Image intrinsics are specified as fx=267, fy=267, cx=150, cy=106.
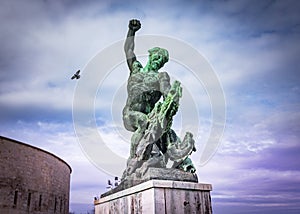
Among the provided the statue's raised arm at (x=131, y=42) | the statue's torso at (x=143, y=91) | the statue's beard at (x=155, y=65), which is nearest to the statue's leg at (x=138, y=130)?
the statue's torso at (x=143, y=91)

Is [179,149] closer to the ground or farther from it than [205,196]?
farther from it

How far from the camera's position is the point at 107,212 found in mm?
4473

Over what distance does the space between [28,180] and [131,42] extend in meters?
19.7

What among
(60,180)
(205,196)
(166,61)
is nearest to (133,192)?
(205,196)

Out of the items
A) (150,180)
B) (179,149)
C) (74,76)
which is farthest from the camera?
(74,76)

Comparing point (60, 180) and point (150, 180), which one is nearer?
point (150, 180)

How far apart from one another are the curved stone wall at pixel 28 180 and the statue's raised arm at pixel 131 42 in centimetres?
1809

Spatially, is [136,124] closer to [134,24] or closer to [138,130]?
[138,130]

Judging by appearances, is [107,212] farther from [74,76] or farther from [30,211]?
[30,211]

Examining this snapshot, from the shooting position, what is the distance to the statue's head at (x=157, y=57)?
459 centimetres

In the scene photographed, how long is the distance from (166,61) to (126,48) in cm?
76

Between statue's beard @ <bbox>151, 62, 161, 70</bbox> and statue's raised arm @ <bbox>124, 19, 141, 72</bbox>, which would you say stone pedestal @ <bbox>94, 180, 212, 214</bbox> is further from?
statue's raised arm @ <bbox>124, 19, 141, 72</bbox>

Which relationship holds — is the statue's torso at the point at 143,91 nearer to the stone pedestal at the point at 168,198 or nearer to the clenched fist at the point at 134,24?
the clenched fist at the point at 134,24

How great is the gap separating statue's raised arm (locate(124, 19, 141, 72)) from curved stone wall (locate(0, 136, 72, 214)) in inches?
712
